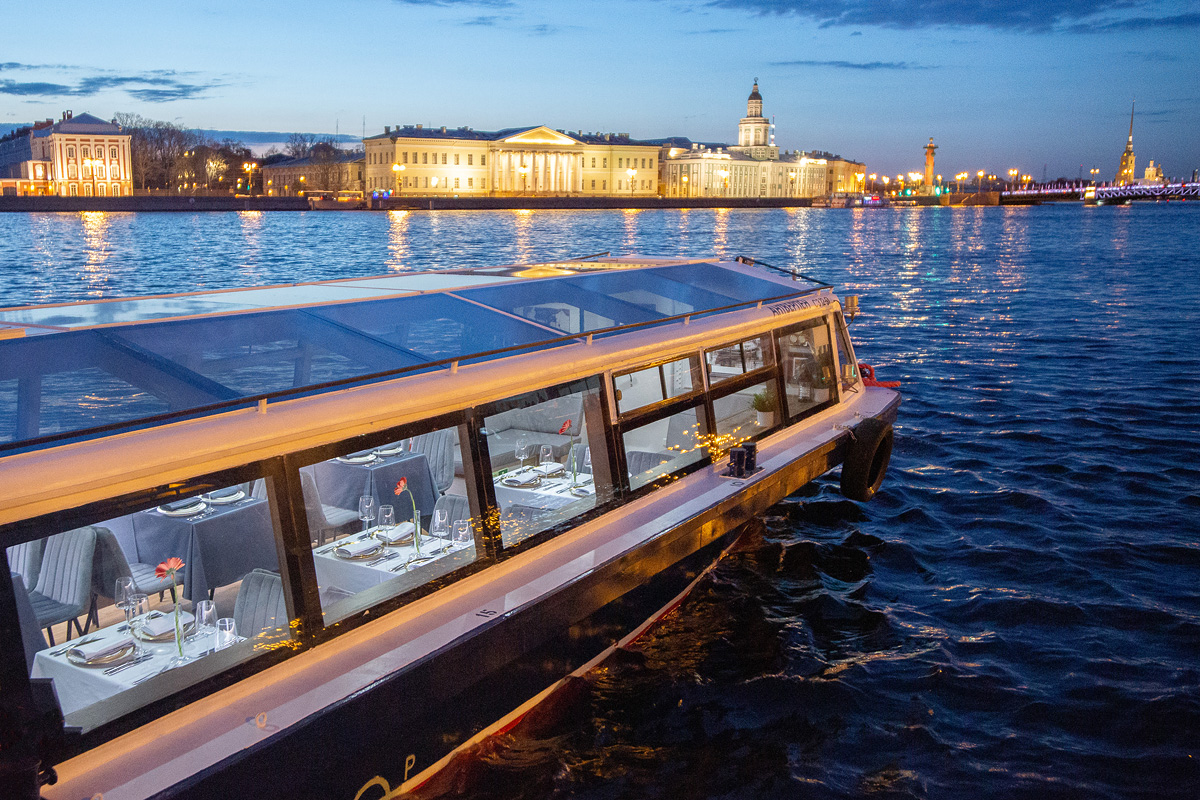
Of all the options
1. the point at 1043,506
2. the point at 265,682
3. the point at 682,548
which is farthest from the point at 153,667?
the point at 1043,506

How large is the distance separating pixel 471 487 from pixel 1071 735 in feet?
13.6

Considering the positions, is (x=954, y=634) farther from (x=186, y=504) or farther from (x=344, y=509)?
(x=186, y=504)

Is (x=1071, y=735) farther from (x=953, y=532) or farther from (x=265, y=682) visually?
(x=265, y=682)

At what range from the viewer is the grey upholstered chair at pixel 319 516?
224 inches

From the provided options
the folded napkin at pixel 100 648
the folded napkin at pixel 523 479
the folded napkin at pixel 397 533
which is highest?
the folded napkin at pixel 523 479

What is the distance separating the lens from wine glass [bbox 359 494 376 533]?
5.92 m

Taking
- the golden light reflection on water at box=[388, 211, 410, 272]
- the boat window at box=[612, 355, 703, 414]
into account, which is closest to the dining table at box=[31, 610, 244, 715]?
the boat window at box=[612, 355, 703, 414]

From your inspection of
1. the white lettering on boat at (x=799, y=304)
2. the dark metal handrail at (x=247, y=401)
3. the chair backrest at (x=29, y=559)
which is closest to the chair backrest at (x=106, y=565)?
the chair backrest at (x=29, y=559)

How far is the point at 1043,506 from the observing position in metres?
10.2

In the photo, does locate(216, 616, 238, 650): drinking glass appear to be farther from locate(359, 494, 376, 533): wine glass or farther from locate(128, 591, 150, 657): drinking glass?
locate(359, 494, 376, 533): wine glass

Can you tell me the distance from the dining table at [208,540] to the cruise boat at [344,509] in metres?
0.02

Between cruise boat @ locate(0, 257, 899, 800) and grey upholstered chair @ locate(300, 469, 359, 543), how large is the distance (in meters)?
0.03


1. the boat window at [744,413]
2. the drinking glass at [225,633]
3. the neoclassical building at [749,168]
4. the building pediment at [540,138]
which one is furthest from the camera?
the neoclassical building at [749,168]

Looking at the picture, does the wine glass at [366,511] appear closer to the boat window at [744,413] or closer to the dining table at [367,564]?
the dining table at [367,564]
